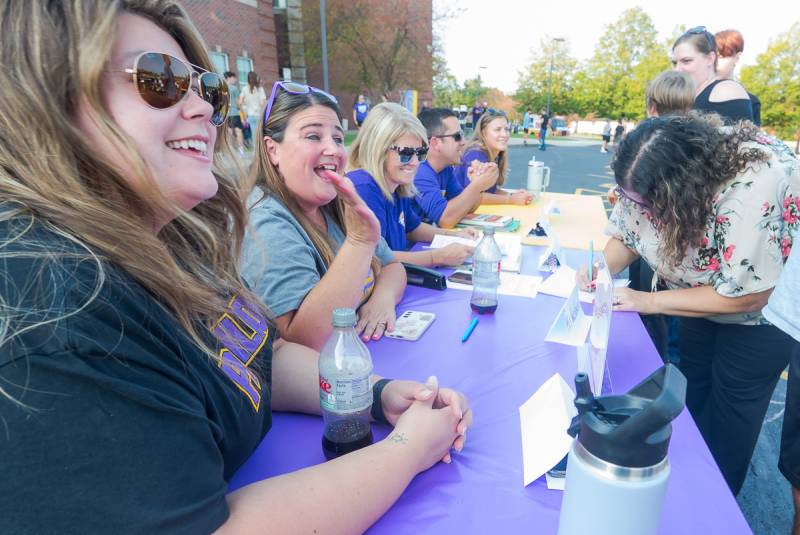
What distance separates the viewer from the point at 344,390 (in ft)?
3.40

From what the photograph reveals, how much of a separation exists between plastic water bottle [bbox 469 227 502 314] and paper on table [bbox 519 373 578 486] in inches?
27.0

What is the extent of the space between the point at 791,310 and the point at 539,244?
167cm

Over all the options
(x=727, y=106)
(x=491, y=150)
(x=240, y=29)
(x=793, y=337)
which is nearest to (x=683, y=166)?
(x=793, y=337)

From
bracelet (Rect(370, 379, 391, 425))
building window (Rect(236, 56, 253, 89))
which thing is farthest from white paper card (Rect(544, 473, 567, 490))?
building window (Rect(236, 56, 253, 89))

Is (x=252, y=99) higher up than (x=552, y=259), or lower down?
higher up

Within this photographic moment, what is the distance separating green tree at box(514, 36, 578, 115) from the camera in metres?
39.8

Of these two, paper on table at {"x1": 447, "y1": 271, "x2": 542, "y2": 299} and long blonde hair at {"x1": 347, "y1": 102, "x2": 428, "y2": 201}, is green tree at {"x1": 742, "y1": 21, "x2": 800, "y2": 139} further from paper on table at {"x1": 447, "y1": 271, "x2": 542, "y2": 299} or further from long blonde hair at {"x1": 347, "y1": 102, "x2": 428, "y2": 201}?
paper on table at {"x1": 447, "y1": 271, "x2": 542, "y2": 299}

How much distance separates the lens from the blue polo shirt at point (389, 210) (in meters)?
2.57

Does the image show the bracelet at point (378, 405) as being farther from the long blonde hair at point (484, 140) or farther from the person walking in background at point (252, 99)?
the person walking in background at point (252, 99)

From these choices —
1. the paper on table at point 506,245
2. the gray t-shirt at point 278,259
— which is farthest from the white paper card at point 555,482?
the paper on table at point 506,245

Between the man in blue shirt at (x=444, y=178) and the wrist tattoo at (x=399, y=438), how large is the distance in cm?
265

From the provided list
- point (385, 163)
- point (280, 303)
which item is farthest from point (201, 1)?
point (280, 303)

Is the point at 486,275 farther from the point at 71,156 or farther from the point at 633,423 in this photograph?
the point at 71,156

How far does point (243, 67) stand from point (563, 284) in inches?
700
